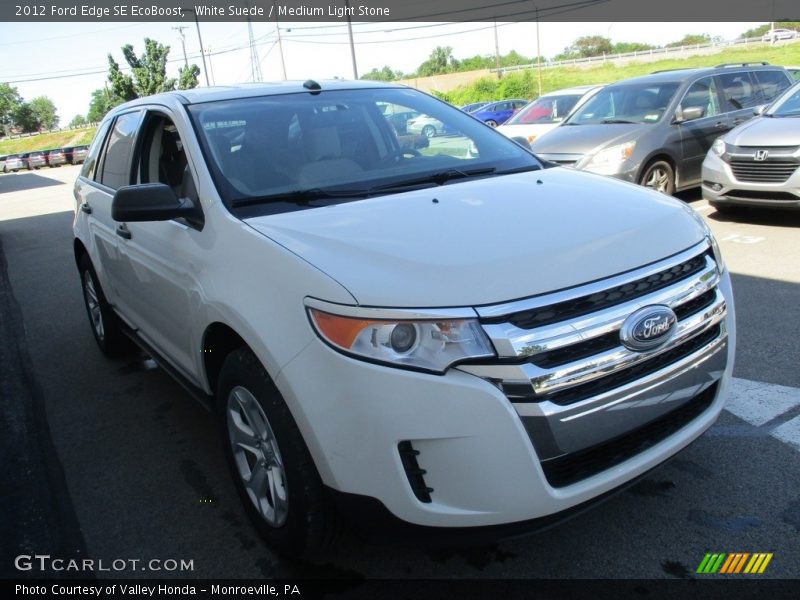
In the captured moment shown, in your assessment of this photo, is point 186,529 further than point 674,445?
Yes

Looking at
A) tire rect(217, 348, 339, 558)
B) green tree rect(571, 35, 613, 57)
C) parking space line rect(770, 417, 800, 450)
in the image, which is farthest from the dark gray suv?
green tree rect(571, 35, 613, 57)

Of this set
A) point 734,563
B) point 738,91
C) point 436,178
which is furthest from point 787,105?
point 734,563

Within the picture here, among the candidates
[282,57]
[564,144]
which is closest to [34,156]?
[282,57]

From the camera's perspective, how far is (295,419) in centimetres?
215

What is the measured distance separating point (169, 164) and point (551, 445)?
2437 millimetres

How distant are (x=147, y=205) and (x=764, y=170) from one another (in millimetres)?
6348

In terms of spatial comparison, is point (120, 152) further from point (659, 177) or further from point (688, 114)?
point (688, 114)

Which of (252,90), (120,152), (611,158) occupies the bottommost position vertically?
(611,158)

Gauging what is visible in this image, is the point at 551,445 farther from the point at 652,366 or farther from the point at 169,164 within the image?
the point at 169,164

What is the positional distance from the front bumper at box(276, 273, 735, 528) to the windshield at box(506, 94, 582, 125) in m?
10.5

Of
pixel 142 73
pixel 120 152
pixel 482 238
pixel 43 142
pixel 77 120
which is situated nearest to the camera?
pixel 482 238

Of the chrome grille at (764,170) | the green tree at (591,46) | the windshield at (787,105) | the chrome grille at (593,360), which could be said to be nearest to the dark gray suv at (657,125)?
the windshield at (787,105)

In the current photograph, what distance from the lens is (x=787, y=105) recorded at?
7.51 metres

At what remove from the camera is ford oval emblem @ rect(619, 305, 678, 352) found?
204cm
